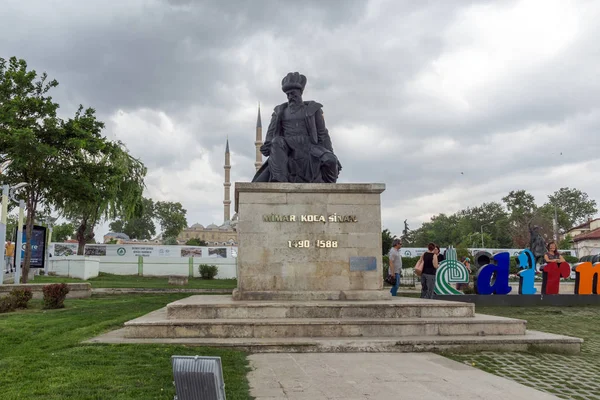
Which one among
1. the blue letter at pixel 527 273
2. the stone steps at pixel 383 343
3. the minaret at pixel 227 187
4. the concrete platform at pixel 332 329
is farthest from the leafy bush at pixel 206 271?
the minaret at pixel 227 187

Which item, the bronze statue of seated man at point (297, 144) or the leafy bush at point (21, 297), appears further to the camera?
the leafy bush at point (21, 297)

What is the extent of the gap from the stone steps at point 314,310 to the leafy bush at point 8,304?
21.4 feet

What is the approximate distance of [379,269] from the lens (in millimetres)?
10039

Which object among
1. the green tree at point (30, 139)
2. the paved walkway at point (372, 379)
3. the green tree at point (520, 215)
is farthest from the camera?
the green tree at point (520, 215)

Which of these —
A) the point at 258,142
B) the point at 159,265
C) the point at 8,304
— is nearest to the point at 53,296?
the point at 8,304

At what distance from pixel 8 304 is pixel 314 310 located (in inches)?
348

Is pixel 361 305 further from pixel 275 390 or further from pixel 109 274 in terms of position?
pixel 109 274

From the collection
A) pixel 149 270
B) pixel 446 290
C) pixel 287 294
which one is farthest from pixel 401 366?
pixel 149 270

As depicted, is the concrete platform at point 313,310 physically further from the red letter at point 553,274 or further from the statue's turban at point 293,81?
the red letter at point 553,274

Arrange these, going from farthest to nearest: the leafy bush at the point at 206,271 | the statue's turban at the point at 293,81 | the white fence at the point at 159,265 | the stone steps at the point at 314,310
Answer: the white fence at the point at 159,265 → the leafy bush at the point at 206,271 → the statue's turban at the point at 293,81 → the stone steps at the point at 314,310

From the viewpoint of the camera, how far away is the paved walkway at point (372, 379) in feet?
16.2

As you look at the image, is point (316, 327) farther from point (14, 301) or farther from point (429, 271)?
point (14, 301)

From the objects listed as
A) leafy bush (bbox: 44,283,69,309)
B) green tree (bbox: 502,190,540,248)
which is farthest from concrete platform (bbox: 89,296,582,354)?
green tree (bbox: 502,190,540,248)

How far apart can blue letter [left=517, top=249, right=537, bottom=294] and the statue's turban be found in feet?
35.2
